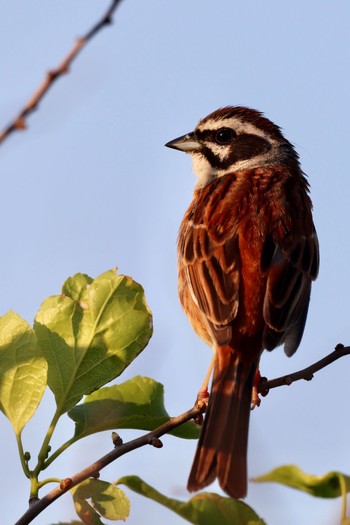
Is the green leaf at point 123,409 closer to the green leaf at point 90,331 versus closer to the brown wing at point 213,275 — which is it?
the green leaf at point 90,331

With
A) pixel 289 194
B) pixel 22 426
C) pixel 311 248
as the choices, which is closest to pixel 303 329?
pixel 311 248

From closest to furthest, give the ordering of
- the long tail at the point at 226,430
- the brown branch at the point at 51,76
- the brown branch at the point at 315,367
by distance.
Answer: the brown branch at the point at 51,76 < the long tail at the point at 226,430 < the brown branch at the point at 315,367

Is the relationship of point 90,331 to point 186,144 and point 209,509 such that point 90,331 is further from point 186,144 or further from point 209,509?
point 186,144

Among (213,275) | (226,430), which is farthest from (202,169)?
(226,430)

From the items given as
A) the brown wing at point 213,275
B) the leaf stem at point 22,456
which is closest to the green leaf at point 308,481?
the leaf stem at point 22,456

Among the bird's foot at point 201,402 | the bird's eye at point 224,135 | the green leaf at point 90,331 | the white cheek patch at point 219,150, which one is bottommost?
the green leaf at point 90,331

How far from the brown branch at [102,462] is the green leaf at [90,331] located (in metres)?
0.25

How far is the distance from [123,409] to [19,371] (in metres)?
0.39

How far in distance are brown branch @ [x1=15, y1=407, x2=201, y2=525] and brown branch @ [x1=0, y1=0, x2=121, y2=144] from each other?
3.65 ft

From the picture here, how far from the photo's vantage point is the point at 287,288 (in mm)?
4344

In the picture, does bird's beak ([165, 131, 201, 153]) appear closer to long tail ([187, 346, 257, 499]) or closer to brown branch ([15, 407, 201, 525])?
long tail ([187, 346, 257, 499])

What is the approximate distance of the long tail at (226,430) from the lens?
3021 millimetres

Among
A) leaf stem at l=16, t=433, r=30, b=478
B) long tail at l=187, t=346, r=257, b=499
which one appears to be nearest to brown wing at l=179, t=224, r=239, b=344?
long tail at l=187, t=346, r=257, b=499

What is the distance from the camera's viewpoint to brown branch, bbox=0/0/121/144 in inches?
60.4
